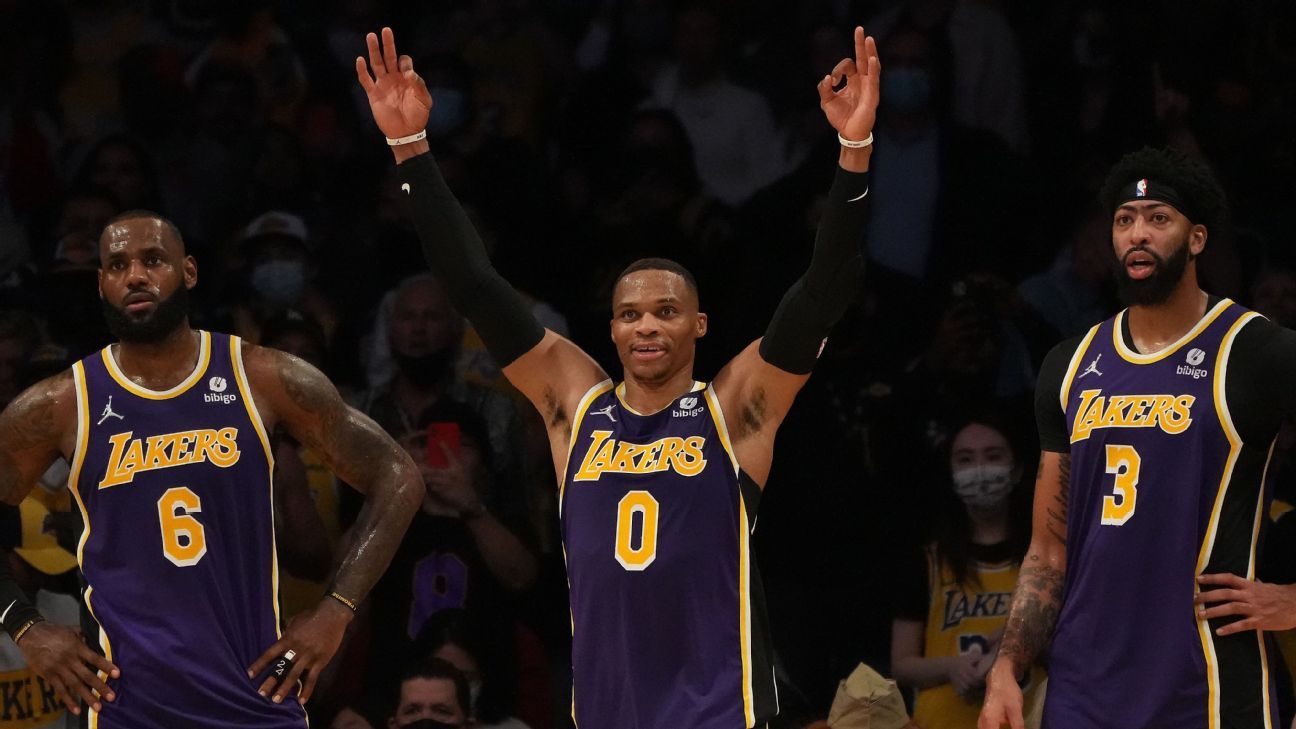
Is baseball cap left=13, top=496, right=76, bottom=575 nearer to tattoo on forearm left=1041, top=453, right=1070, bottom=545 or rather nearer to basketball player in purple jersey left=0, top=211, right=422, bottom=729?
basketball player in purple jersey left=0, top=211, right=422, bottom=729

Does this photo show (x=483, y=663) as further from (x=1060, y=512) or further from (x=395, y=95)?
(x=1060, y=512)

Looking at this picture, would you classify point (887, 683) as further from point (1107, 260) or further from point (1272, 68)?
point (1272, 68)

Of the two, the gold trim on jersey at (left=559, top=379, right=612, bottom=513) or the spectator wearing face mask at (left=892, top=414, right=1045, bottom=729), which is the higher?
the gold trim on jersey at (left=559, top=379, right=612, bottom=513)

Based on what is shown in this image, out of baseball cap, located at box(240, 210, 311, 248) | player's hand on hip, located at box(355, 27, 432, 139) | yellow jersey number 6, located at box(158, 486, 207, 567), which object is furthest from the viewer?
baseball cap, located at box(240, 210, 311, 248)

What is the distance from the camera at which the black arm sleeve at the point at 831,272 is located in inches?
205

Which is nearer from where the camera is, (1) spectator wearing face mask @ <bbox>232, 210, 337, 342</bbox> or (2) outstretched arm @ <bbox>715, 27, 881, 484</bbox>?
(2) outstretched arm @ <bbox>715, 27, 881, 484</bbox>

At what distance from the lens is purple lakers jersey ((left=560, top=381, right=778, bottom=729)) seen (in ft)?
16.8

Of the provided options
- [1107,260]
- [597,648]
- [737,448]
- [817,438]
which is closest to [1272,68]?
[1107,260]

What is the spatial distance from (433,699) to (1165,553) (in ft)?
9.48

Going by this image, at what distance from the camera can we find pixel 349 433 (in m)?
5.78

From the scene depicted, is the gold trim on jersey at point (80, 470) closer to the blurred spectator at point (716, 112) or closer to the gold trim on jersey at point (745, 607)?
the gold trim on jersey at point (745, 607)

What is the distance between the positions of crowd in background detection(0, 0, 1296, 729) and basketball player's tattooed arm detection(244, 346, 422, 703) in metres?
1.45

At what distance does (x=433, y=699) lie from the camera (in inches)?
273

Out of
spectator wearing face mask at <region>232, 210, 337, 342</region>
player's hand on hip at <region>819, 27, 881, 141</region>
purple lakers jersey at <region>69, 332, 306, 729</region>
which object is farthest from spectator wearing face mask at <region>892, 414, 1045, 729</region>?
spectator wearing face mask at <region>232, 210, 337, 342</region>
